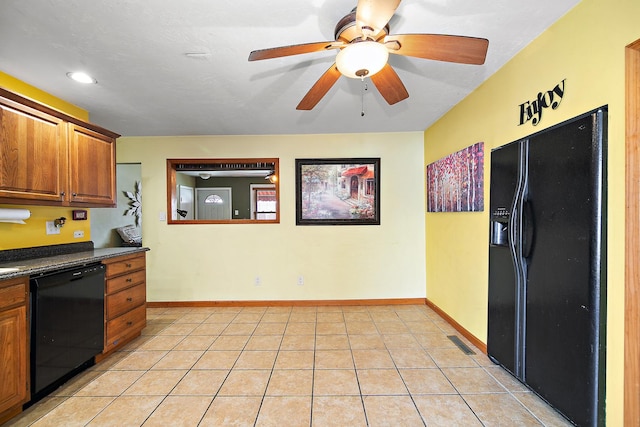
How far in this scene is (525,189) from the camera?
6.32ft

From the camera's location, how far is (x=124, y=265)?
2.66m

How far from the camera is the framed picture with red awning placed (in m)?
3.95

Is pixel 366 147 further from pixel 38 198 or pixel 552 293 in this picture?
pixel 38 198

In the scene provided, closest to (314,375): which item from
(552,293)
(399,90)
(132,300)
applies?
(552,293)

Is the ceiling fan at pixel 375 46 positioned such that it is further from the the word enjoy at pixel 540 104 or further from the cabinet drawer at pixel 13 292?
the cabinet drawer at pixel 13 292

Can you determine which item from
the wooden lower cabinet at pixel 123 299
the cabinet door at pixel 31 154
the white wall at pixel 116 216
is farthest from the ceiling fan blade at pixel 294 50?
the white wall at pixel 116 216

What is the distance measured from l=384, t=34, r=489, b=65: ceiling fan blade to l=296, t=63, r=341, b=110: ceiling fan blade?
0.35 metres

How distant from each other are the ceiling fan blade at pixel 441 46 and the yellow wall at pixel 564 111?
67 centimetres

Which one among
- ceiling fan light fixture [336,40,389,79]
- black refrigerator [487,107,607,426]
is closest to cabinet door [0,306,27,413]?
ceiling fan light fixture [336,40,389,79]

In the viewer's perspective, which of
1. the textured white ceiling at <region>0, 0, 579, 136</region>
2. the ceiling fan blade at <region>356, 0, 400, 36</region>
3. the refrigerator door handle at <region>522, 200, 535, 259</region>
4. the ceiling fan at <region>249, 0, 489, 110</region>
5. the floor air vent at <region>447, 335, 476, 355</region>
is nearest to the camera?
the ceiling fan blade at <region>356, 0, 400, 36</region>

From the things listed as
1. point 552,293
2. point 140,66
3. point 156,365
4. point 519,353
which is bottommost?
point 156,365

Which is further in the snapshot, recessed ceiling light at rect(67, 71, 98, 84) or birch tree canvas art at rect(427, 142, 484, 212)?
birch tree canvas art at rect(427, 142, 484, 212)

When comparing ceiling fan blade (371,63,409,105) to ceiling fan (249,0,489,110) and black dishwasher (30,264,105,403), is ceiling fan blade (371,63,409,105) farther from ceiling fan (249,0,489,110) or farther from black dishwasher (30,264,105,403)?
black dishwasher (30,264,105,403)

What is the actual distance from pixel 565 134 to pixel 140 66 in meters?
2.87
